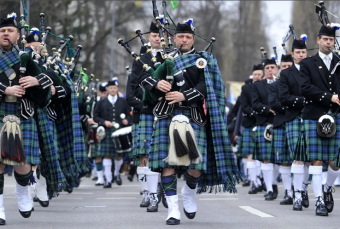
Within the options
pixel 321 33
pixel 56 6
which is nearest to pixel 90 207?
pixel 321 33

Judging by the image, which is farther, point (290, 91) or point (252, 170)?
point (252, 170)

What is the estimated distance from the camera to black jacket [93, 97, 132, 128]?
52.9ft

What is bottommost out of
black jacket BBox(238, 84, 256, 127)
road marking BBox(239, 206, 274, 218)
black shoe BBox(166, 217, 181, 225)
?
black shoe BBox(166, 217, 181, 225)

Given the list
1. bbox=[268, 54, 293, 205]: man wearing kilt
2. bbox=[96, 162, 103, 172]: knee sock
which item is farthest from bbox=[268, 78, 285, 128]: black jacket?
bbox=[96, 162, 103, 172]: knee sock

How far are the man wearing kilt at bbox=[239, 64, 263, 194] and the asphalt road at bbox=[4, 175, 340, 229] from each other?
168 cm

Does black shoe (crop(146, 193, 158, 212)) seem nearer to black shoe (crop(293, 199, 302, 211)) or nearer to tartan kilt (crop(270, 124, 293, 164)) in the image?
black shoe (crop(293, 199, 302, 211))

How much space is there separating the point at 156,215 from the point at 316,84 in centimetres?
224

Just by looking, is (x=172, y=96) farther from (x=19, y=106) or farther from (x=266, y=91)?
(x=266, y=91)

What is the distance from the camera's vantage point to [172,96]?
308 inches

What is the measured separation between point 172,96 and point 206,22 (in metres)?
34.9

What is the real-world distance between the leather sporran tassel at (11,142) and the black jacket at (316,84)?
3155mm

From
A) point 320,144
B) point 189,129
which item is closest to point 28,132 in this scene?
point 189,129

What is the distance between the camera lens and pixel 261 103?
13047mm

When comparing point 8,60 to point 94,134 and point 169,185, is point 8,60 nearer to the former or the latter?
point 169,185
